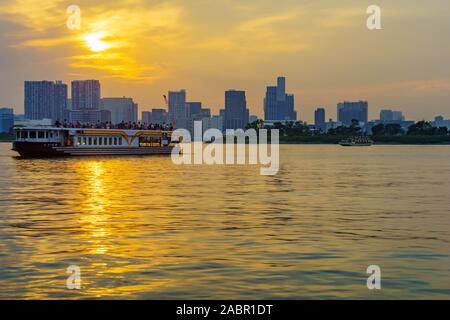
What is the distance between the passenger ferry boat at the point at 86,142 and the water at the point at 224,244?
7222 cm

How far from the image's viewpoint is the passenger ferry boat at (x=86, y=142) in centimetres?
12962

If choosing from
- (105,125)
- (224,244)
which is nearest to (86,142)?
(105,125)

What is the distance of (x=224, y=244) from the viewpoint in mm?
30531

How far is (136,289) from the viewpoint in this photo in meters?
21.7

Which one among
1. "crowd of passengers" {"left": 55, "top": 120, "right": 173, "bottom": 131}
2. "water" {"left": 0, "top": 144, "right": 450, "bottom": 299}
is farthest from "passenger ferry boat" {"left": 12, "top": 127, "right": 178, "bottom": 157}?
"water" {"left": 0, "top": 144, "right": 450, "bottom": 299}

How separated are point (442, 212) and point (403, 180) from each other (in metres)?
34.7

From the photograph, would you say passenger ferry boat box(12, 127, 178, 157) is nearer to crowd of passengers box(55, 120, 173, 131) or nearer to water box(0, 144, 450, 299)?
crowd of passengers box(55, 120, 173, 131)

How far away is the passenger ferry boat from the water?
7222 centimetres

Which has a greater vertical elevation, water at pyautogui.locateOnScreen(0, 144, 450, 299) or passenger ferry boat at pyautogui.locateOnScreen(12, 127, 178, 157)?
passenger ferry boat at pyautogui.locateOnScreen(12, 127, 178, 157)

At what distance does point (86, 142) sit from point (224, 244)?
4504 inches

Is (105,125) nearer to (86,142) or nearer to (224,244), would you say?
(86,142)

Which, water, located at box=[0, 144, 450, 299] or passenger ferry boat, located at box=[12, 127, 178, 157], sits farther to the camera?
passenger ferry boat, located at box=[12, 127, 178, 157]

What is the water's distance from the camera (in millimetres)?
22094
